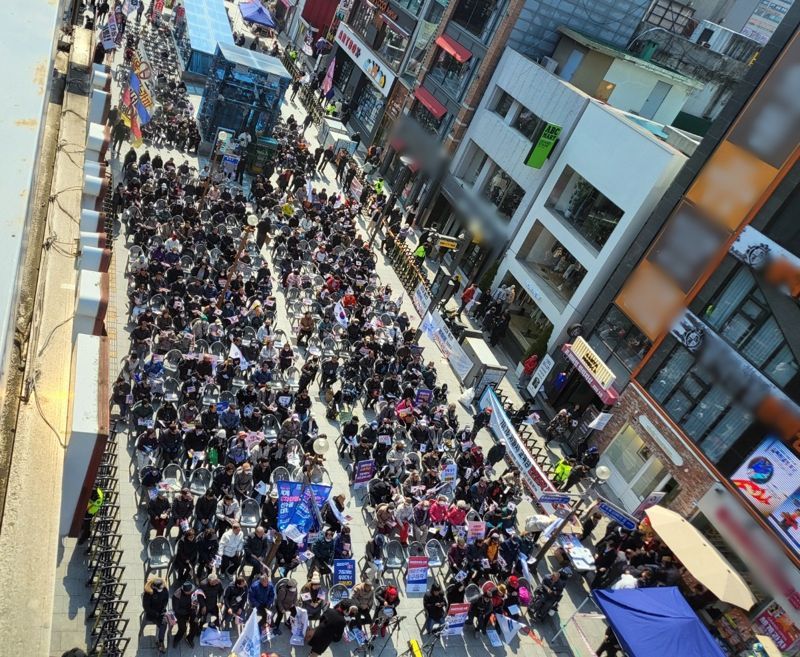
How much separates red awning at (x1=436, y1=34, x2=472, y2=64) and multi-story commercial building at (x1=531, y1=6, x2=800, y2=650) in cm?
1641

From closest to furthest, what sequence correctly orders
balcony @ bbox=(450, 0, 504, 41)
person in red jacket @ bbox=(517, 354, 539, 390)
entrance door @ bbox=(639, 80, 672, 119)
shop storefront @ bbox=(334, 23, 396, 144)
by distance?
person in red jacket @ bbox=(517, 354, 539, 390)
entrance door @ bbox=(639, 80, 672, 119)
balcony @ bbox=(450, 0, 504, 41)
shop storefront @ bbox=(334, 23, 396, 144)

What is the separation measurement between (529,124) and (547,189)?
3963 millimetres

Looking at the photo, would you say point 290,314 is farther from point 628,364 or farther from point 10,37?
point 10,37

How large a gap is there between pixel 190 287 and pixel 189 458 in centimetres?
678

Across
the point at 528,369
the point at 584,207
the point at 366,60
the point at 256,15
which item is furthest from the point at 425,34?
the point at 256,15

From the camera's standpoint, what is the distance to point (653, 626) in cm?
1525

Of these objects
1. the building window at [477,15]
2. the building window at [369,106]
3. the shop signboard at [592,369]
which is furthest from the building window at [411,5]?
the shop signboard at [592,369]

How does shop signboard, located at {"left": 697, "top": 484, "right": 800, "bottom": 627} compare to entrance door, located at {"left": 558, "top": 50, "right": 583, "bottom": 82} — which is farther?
entrance door, located at {"left": 558, "top": 50, "right": 583, "bottom": 82}

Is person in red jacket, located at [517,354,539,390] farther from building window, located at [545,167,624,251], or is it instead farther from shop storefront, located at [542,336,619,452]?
building window, located at [545,167,624,251]

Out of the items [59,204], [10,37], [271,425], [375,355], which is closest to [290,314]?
[375,355]

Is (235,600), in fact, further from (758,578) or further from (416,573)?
(758,578)

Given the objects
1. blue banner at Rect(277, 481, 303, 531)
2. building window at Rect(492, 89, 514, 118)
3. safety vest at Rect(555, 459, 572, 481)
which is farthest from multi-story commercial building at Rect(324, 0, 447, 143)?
blue banner at Rect(277, 481, 303, 531)

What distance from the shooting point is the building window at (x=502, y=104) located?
3466 centimetres

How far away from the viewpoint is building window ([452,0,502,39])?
117ft
